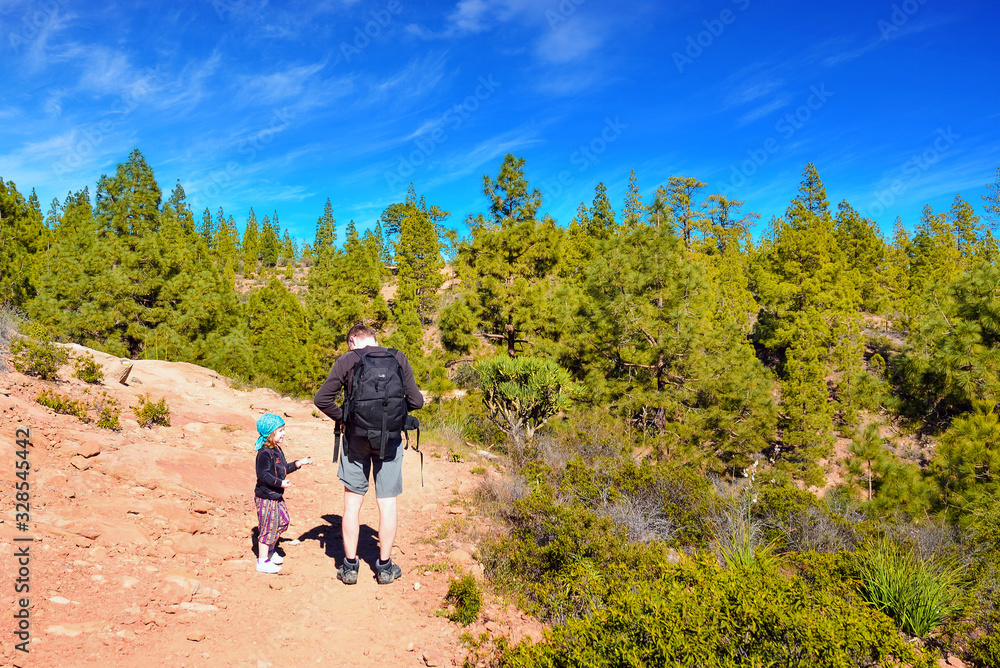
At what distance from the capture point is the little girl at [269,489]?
3.98 metres

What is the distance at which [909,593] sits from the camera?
3.93 m

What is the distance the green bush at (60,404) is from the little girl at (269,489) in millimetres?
3481

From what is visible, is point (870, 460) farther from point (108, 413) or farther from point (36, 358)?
point (36, 358)

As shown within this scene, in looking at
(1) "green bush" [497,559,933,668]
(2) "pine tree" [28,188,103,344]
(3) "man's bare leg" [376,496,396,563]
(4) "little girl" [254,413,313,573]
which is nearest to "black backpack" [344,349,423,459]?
(3) "man's bare leg" [376,496,396,563]

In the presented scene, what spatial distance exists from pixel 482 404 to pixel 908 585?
8.61 m

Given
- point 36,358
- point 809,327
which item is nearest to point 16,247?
point 36,358

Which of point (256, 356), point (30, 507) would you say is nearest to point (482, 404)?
point (30, 507)

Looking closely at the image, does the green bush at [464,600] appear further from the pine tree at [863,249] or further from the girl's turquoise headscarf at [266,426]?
the pine tree at [863,249]

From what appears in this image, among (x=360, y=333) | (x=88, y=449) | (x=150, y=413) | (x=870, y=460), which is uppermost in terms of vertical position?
(x=360, y=333)

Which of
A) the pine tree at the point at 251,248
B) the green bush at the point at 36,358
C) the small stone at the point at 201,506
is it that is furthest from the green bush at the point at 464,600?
the pine tree at the point at 251,248

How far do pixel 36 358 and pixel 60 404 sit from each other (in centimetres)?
150

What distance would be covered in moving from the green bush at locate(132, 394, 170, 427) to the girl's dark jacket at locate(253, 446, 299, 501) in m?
3.74

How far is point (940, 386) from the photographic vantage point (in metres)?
9.35

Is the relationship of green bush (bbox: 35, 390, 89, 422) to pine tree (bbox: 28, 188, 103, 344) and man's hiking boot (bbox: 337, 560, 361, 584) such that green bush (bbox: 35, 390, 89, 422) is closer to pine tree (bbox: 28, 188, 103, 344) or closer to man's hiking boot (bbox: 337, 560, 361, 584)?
man's hiking boot (bbox: 337, 560, 361, 584)
